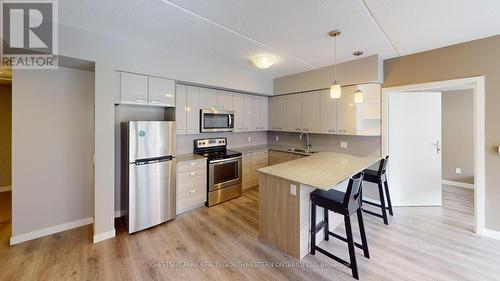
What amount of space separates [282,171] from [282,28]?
1.69 metres

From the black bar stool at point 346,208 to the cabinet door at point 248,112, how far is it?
271cm

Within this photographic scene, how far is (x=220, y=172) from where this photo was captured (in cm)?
366

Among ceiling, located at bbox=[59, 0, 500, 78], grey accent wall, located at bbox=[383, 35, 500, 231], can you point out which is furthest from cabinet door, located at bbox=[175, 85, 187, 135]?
grey accent wall, located at bbox=[383, 35, 500, 231]

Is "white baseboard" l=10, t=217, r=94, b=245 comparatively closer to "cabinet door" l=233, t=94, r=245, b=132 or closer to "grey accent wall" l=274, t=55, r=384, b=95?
"cabinet door" l=233, t=94, r=245, b=132

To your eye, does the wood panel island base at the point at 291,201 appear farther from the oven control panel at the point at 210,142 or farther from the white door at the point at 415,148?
the oven control panel at the point at 210,142

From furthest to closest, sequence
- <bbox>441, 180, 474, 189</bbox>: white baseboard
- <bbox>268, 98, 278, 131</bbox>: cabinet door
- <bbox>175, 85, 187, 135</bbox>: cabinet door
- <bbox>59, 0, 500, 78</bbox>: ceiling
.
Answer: <bbox>268, 98, 278, 131</bbox>: cabinet door < <bbox>441, 180, 474, 189</bbox>: white baseboard < <bbox>175, 85, 187, 135</bbox>: cabinet door < <bbox>59, 0, 500, 78</bbox>: ceiling

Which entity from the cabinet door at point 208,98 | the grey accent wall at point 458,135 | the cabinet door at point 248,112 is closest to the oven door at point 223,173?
the cabinet door at point 248,112

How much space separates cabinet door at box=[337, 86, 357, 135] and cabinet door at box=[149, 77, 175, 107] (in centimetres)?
301

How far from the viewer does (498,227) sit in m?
2.53

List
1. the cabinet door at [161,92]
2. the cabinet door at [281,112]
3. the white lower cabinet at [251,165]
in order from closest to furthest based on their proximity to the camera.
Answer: the cabinet door at [161,92] → the white lower cabinet at [251,165] → the cabinet door at [281,112]

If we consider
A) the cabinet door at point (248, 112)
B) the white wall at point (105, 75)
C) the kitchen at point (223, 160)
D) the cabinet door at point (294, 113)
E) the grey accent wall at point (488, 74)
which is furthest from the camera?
the cabinet door at point (248, 112)

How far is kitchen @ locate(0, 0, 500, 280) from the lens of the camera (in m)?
2.03

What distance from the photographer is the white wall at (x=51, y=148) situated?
8.02 feet

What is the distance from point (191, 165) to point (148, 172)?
716 millimetres
